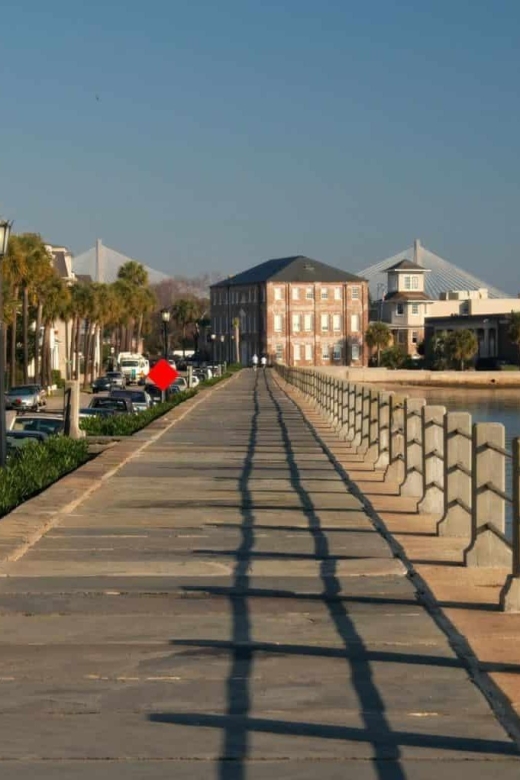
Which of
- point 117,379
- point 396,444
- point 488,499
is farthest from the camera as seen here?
point 117,379

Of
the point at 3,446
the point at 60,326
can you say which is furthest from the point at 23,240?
the point at 3,446

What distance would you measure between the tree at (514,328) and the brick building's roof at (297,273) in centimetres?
1863

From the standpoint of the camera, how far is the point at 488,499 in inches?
457

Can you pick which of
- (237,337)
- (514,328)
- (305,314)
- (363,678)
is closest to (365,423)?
(363,678)

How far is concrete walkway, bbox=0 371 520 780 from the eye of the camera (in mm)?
6543

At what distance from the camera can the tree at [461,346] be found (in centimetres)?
14088

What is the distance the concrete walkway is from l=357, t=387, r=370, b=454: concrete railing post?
31.7 ft

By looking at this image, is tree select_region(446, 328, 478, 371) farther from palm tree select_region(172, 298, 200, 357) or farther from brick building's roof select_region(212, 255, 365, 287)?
palm tree select_region(172, 298, 200, 357)

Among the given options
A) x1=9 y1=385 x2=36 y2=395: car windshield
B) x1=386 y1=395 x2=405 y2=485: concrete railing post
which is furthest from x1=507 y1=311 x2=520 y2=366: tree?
x1=386 y1=395 x2=405 y2=485: concrete railing post

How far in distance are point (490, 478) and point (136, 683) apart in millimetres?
4447

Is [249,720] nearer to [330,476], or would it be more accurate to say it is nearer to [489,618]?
[489,618]

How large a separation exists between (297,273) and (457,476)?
13897cm

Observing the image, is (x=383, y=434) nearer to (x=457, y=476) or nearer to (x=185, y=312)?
(x=457, y=476)

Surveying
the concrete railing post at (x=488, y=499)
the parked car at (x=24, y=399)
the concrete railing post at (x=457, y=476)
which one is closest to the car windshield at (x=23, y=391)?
the parked car at (x=24, y=399)
